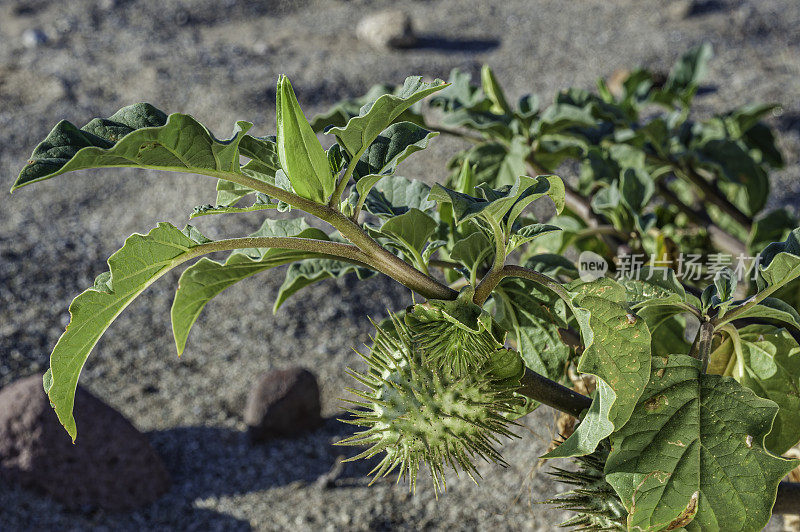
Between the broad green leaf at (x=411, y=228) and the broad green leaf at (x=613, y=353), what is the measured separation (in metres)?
0.21

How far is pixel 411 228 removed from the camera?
896 millimetres

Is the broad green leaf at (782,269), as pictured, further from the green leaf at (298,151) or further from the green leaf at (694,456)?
the green leaf at (298,151)

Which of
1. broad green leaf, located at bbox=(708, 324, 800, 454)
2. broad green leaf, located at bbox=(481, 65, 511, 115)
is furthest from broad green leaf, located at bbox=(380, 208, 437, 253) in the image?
broad green leaf, located at bbox=(481, 65, 511, 115)

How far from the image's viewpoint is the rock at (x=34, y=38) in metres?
4.01

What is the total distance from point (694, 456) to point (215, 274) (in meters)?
0.59

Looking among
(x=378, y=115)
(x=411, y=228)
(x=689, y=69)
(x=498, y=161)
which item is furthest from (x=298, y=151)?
(x=689, y=69)

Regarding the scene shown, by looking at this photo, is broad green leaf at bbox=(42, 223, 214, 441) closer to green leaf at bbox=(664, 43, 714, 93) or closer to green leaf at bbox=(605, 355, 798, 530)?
green leaf at bbox=(605, 355, 798, 530)

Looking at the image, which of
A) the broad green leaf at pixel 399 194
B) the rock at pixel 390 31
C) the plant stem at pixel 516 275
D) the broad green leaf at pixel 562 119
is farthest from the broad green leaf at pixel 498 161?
the rock at pixel 390 31

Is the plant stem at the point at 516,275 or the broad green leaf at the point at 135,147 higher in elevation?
the broad green leaf at the point at 135,147

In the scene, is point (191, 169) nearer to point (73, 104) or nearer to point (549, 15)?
point (73, 104)

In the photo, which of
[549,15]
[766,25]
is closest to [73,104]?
[549,15]

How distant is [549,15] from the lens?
4.41 meters

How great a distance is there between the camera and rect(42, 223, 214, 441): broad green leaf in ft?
2.45

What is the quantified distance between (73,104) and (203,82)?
0.60 m
